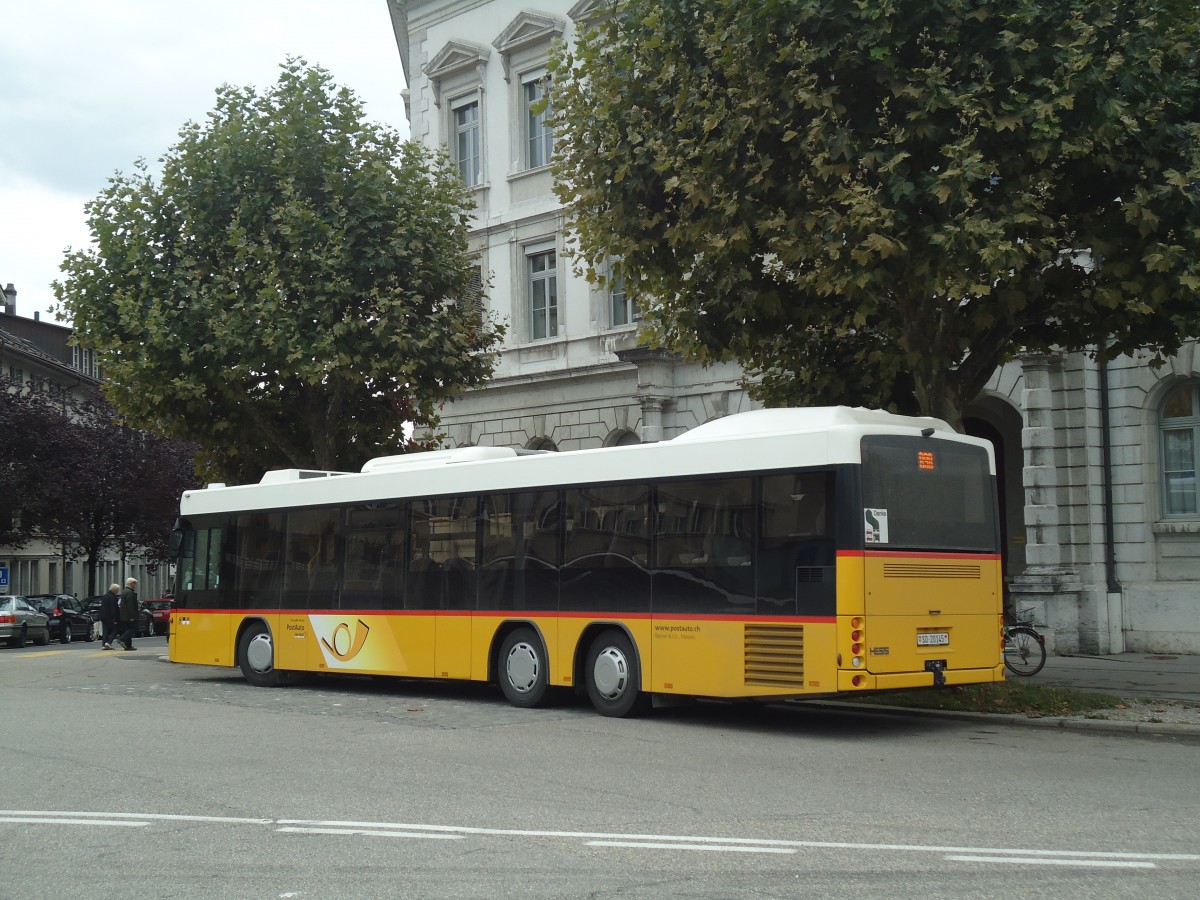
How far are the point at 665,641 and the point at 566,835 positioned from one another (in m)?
6.50

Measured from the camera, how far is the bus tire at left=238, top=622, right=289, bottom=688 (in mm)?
19953

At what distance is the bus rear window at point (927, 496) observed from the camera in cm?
1312

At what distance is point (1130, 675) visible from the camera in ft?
62.6

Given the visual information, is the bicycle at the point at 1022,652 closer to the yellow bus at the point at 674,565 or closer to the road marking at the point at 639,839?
the yellow bus at the point at 674,565

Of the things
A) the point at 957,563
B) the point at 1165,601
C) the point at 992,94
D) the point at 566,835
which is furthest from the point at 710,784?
the point at 1165,601

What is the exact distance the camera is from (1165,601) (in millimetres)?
22516

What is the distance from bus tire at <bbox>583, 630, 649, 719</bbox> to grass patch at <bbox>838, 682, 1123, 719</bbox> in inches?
84.6

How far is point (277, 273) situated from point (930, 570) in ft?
46.0

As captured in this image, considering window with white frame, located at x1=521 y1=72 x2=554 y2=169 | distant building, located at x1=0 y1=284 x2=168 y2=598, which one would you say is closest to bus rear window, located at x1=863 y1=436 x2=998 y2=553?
window with white frame, located at x1=521 y1=72 x2=554 y2=169

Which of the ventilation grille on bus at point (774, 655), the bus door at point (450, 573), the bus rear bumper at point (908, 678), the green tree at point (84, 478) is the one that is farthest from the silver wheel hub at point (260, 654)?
the green tree at point (84, 478)

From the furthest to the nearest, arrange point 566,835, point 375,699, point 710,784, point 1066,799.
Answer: point 375,699 < point 710,784 < point 1066,799 < point 566,835

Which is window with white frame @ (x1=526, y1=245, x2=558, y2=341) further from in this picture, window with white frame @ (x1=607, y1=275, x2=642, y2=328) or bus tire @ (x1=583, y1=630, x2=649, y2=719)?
bus tire @ (x1=583, y1=630, x2=649, y2=719)

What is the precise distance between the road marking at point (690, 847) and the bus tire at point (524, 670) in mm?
8079

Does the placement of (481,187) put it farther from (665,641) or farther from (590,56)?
(665,641)
